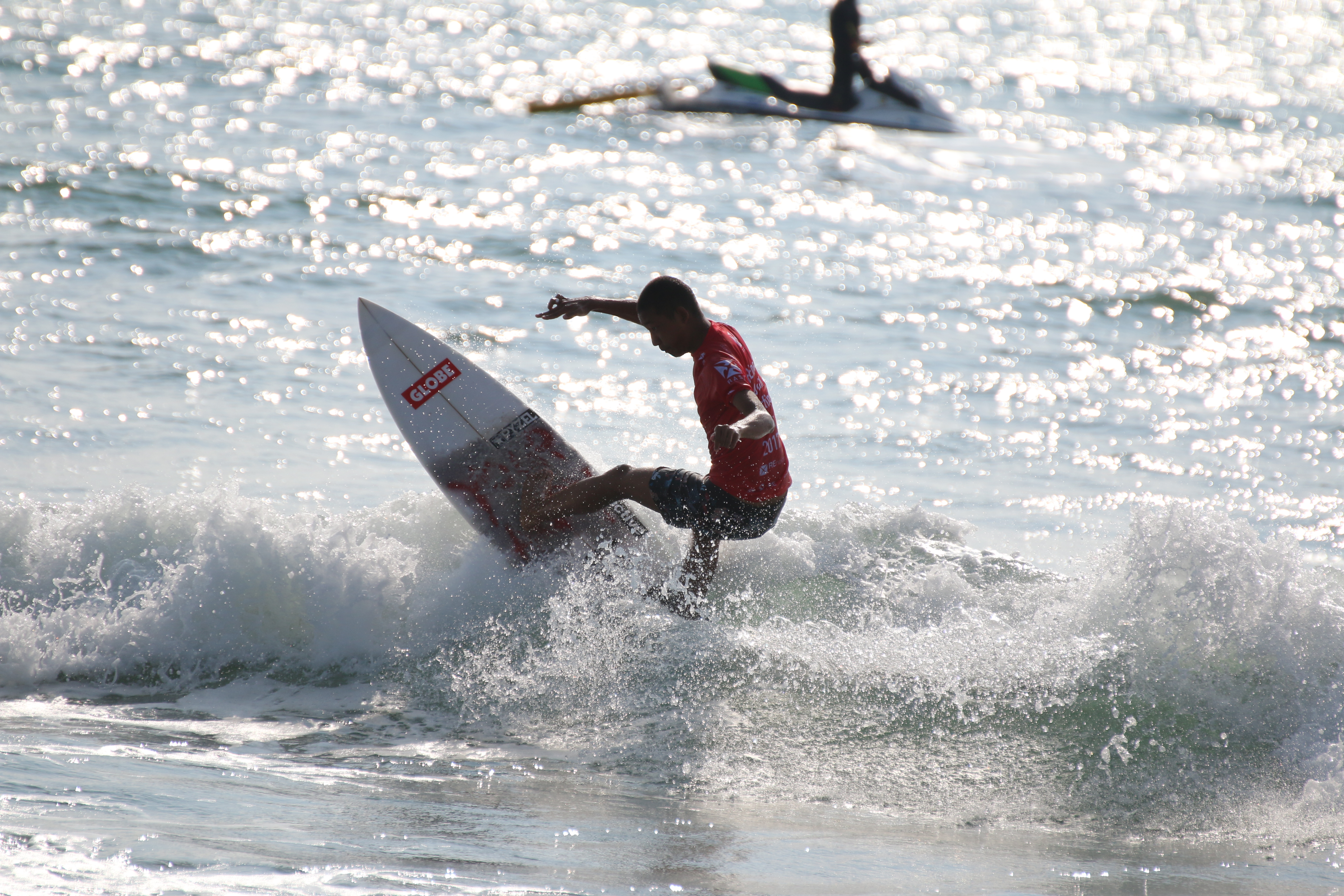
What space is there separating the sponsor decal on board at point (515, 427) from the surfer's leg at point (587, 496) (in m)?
0.29

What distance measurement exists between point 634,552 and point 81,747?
2546 mm

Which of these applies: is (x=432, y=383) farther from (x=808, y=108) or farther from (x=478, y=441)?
(x=808, y=108)

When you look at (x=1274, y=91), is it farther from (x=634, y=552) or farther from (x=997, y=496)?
(x=634, y=552)

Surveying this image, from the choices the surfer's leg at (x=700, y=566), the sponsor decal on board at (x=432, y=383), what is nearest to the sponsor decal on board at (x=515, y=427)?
the sponsor decal on board at (x=432, y=383)

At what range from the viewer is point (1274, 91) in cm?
2933

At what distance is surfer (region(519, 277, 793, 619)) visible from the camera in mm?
4520

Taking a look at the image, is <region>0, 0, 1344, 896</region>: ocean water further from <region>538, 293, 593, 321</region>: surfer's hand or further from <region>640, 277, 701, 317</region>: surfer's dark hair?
<region>640, 277, 701, 317</region>: surfer's dark hair

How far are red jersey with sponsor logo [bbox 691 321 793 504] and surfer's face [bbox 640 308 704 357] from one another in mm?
47

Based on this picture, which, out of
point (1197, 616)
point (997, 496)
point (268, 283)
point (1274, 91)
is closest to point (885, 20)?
point (1274, 91)

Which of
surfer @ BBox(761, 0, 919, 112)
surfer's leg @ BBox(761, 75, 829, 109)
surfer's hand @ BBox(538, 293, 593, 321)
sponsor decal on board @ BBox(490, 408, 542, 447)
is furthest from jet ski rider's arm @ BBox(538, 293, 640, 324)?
surfer's leg @ BBox(761, 75, 829, 109)

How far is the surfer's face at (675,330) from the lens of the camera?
4.54 meters

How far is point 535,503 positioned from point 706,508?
1.21 metres

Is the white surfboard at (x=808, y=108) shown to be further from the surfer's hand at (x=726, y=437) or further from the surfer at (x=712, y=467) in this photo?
the surfer's hand at (x=726, y=437)

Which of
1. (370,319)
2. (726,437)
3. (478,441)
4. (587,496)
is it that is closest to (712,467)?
(587,496)
